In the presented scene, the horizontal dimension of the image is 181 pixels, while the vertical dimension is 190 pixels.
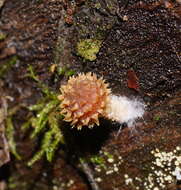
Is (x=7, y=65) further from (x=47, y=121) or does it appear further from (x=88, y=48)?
(x=88, y=48)

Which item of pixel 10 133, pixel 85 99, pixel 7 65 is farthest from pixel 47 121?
pixel 85 99

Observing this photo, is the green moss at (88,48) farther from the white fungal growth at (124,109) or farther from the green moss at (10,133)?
the green moss at (10,133)

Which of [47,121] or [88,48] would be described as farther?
[47,121]

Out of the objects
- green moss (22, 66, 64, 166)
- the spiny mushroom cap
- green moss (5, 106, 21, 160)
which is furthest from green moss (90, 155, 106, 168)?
green moss (5, 106, 21, 160)

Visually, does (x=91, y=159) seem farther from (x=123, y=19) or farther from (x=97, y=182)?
(x=123, y=19)

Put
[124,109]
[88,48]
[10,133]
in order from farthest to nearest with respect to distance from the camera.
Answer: [10,133], [124,109], [88,48]

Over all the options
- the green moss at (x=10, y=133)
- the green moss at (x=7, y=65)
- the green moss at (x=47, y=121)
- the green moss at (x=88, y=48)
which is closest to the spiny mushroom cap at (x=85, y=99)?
the green moss at (x=88, y=48)

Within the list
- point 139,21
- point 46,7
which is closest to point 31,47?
point 46,7
